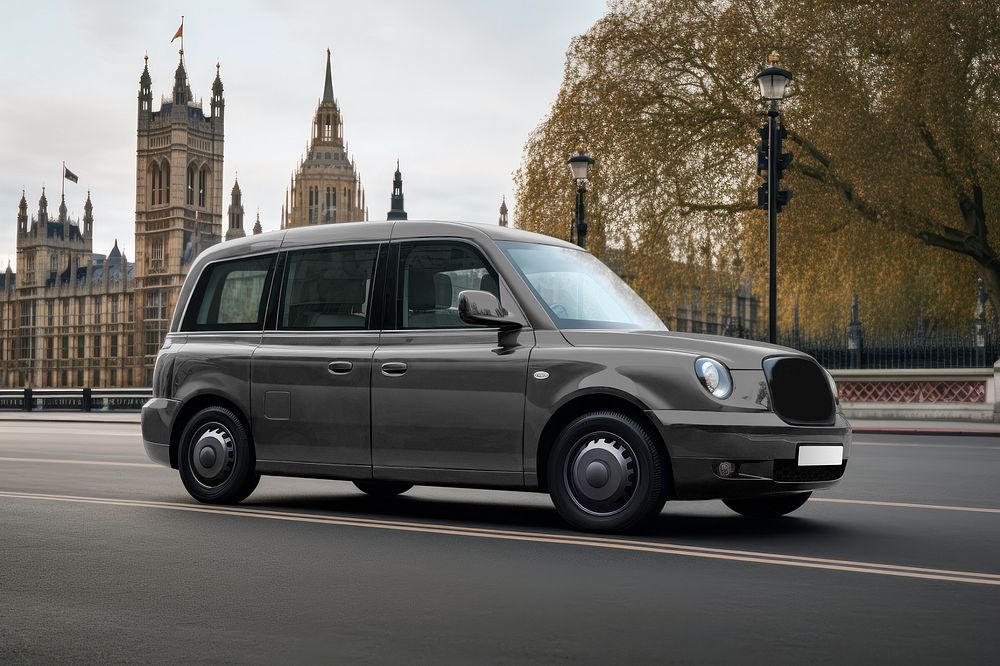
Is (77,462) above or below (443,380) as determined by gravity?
below

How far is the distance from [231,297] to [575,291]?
2981mm

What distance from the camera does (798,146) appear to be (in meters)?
30.1

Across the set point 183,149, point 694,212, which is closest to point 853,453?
point 694,212

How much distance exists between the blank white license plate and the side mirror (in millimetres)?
2052

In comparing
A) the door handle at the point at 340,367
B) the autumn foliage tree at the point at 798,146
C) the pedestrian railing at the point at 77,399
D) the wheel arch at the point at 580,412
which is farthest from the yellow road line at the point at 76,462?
the pedestrian railing at the point at 77,399

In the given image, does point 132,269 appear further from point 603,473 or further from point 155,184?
point 603,473

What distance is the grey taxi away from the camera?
7.43m

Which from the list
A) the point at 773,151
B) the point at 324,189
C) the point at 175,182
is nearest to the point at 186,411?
the point at 773,151

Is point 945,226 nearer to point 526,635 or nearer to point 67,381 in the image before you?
point 526,635

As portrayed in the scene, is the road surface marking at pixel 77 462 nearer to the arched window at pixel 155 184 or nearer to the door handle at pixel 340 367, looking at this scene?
the door handle at pixel 340 367

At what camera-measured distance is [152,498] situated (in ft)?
32.9

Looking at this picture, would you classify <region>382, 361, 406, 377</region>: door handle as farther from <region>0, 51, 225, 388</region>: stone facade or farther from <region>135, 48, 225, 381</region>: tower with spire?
<region>135, 48, 225, 381</region>: tower with spire

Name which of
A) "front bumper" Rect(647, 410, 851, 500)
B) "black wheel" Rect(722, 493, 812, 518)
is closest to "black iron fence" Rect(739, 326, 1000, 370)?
"black wheel" Rect(722, 493, 812, 518)

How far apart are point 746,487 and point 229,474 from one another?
4082mm
